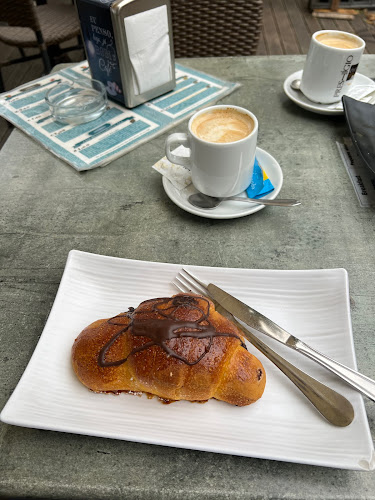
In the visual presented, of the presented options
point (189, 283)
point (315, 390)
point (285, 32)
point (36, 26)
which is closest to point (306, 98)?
point (189, 283)

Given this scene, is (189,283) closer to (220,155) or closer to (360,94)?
(220,155)

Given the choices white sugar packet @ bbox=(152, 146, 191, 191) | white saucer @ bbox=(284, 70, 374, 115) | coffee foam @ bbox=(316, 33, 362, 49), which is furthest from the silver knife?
coffee foam @ bbox=(316, 33, 362, 49)

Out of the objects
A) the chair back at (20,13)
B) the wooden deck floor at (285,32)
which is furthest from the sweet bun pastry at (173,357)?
the wooden deck floor at (285,32)

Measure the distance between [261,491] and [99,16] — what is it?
1.04 m

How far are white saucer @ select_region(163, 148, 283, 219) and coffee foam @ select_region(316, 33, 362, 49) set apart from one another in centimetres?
42

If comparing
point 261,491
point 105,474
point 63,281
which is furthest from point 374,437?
point 63,281

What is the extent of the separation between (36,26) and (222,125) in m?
1.54

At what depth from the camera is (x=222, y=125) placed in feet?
2.61

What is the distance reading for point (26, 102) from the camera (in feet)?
3.76

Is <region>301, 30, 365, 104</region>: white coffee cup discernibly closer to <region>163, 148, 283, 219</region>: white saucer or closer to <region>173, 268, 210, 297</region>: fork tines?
<region>163, 148, 283, 219</region>: white saucer

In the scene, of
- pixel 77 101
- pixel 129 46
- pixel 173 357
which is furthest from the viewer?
pixel 77 101

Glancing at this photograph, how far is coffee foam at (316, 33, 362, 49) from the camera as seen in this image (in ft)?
3.31

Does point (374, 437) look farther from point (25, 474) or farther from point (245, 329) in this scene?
point (25, 474)

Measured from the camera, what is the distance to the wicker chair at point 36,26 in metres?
1.78
